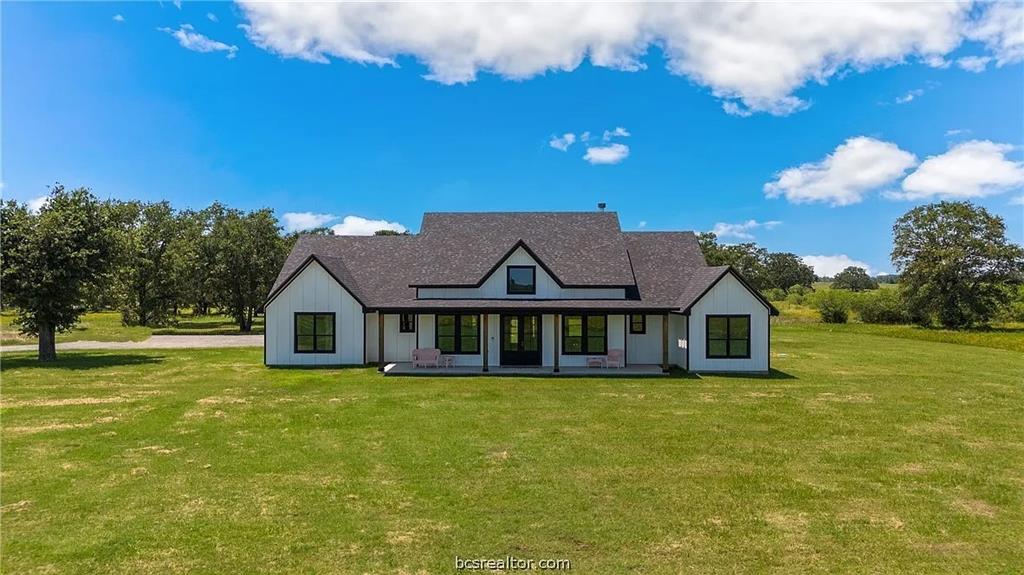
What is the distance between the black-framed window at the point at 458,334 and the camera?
2289cm

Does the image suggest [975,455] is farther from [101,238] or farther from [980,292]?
[980,292]

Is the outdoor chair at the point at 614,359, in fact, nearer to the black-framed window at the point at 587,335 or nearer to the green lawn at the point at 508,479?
the black-framed window at the point at 587,335

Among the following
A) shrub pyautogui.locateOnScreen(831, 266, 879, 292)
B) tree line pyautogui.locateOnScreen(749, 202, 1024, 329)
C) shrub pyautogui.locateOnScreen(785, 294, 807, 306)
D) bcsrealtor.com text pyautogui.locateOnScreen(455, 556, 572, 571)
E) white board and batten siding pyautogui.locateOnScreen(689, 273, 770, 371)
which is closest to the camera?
bcsrealtor.com text pyautogui.locateOnScreen(455, 556, 572, 571)

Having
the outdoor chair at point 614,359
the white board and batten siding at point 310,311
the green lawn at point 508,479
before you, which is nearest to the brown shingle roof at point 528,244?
the outdoor chair at point 614,359

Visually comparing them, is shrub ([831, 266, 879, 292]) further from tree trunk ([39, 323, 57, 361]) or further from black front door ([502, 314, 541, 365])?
tree trunk ([39, 323, 57, 361])

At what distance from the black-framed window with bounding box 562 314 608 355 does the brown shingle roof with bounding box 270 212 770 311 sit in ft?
2.74

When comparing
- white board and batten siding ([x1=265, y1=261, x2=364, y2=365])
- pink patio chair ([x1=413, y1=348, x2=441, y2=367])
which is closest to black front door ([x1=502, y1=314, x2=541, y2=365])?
pink patio chair ([x1=413, y1=348, x2=441, y2=367])

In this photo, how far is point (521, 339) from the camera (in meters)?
22.9

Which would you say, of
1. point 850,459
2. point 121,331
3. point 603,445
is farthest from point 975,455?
point 121,331

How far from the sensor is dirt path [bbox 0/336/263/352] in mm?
29438

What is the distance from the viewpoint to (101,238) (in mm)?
24266

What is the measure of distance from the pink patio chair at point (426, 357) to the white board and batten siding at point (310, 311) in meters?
2.79

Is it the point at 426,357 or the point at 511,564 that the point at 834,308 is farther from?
the point at 511,564

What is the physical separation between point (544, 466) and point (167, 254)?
46.4 meters
